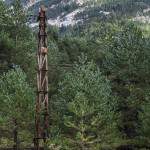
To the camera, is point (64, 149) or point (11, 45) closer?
point (64, 149)

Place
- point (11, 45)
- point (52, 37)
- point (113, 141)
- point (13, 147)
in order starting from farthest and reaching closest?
point (52, 37), point (11, 45), point (13, 147), point (113, 141)

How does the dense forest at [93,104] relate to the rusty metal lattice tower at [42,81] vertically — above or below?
below

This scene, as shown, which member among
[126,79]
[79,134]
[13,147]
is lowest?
[13,147]

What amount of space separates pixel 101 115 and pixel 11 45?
101ft

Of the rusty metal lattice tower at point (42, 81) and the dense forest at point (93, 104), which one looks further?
the dense forest at point (93, 104)

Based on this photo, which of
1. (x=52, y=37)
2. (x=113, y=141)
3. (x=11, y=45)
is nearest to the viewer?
(x=113, y=141)

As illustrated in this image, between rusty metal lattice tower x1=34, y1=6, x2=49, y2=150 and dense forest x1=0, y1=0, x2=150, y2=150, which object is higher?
rusty metal lattice tower x1=34, y1=6, x2=49, y2=150

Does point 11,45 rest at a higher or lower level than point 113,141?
higher

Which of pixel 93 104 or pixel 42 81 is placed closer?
pixel 42 81

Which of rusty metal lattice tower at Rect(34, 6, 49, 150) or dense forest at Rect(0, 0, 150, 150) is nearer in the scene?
rusty metal lattice tower at Rect(34, 6, 49, 150)

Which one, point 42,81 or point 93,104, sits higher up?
point 42,81

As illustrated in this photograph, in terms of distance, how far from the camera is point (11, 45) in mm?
76625

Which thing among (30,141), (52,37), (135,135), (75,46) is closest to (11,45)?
(30,141)

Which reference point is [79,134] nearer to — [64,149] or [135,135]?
[64,149]
